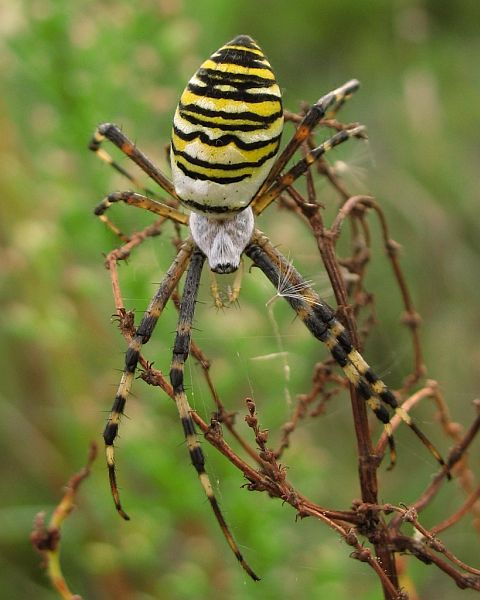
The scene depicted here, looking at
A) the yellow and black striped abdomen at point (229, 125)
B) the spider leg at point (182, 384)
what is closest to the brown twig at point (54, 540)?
the spider leg at point (182, 384)

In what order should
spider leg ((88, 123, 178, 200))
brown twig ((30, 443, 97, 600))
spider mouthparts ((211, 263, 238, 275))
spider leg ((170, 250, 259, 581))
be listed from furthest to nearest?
spider leg ((88, 123, 178, 200)), spider mouthparts ((211, 263, 238, 275)), spider leg ((170, 250, 259, 581)), brown twig ((30, 443, 97, 600))

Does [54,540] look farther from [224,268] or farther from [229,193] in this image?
[229,193]

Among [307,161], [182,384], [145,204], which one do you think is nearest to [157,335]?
[145,204]

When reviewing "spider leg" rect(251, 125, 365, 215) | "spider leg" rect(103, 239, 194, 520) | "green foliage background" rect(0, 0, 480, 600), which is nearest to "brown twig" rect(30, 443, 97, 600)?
"spider leg" rect(103, 239, 194, 520)

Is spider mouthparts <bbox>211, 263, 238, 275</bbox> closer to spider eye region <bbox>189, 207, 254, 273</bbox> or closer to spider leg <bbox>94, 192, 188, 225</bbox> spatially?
spider eye region <bbox>189, 207, 254, 273</bbox>

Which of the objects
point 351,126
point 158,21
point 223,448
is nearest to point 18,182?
point 158,21

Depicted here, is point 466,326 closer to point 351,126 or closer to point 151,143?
point 151,143
